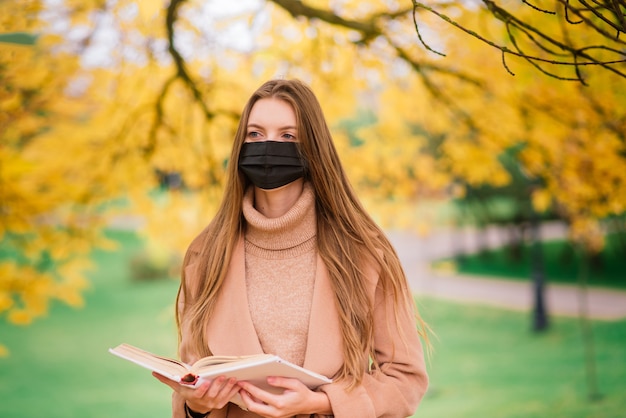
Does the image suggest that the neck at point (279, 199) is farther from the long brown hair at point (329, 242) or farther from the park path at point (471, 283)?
the park path at point (471, 283)

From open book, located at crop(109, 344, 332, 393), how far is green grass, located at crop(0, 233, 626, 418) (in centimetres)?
581

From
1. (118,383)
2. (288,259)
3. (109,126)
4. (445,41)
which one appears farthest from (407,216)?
(288,259)

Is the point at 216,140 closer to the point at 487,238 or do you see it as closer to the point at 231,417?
the point at 231,417

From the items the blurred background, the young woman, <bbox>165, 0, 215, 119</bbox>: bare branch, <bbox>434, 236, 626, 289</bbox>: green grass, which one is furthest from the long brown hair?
<bbox>434, 236, 626, 289</bbox>: green grass

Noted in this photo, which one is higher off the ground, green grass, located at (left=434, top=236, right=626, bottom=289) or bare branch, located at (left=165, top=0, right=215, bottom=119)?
bare branch, located at (left=165, top=0, right=215, bottom=119)

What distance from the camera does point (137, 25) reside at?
500 cm

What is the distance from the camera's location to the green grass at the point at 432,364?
717cm

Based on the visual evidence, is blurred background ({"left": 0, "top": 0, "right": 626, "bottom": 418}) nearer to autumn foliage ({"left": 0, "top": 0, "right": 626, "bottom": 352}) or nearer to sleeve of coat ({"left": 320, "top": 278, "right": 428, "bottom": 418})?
autumn foliage ({"left": 0, "top": 0, "right": 626, "bottom": 352})

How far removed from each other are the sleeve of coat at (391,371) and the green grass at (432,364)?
5526mm

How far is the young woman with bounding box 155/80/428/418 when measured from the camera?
1568 mm

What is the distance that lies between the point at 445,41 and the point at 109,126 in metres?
2.95

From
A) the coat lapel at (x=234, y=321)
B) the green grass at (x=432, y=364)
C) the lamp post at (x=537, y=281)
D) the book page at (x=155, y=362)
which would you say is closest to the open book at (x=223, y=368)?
the book page at (x=155, y=362)

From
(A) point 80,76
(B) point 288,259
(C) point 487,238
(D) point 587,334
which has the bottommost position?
(D) point 587,334

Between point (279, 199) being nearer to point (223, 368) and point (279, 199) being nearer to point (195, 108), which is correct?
point (223, 368)
